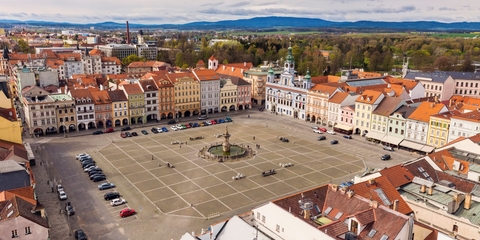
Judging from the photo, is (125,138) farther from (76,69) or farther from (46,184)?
(76,69)

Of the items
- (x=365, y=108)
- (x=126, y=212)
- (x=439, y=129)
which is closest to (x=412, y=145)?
(x=439, y=129)

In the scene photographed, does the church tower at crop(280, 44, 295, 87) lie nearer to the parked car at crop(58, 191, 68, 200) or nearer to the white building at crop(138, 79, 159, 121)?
the white building at crop(138, 79, 159, 121)

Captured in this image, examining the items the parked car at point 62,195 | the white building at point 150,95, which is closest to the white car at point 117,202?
the parked car at point 62,195

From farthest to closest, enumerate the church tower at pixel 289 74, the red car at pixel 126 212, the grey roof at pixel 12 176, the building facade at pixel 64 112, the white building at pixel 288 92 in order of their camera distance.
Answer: the church tower at pixel 289 74 < the white building at pixel 288 92 < the building facade at pixel 64 112 < the red car at pixel 126 212 < the grey roof at pixel 12 176

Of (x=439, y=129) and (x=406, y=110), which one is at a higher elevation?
(x=406, y=110)

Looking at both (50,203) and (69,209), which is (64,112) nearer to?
(50,203)

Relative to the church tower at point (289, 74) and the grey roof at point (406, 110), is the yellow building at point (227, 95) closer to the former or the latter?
the church tower at point (289, 74)
